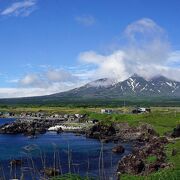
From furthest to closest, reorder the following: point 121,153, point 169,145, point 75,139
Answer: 1. point 75,139
2. point 121,153
3. point 169,145

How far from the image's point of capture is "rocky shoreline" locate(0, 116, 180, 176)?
1871 inches

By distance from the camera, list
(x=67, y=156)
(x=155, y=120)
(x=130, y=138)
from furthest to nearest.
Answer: (x=155, y=120) < (x=130, y=138) < (x=67, y=156)

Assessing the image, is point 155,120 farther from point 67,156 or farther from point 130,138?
point 67,156

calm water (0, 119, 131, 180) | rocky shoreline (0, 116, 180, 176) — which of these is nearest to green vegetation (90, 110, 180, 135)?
rocky shoreline (0, 116, 180, 176)

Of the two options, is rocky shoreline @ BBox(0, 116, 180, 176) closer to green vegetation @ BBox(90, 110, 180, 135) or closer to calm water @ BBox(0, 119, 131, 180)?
green vegetation @ BBox(90, 110, 180, 135)

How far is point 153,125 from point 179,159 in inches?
1896

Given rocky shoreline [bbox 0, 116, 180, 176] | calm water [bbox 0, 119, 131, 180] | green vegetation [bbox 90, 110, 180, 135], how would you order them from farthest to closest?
1. green vegetation [bbox 90, 110, 180, 135]
2. calm water [bbox 0, 119, 131, 180]
3. rocky shoreline [bbox 0, 116, 180, 176]

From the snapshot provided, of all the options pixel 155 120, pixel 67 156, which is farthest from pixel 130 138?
pixel 67 156

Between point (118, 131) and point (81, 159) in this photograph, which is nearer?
point (81, 159)

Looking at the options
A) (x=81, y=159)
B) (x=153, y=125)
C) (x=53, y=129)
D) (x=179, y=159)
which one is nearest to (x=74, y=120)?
(x=53, y=129)

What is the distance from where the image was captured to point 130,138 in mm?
96875

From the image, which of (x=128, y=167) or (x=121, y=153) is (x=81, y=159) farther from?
(x=128, y=167)

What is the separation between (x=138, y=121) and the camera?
4250 inches

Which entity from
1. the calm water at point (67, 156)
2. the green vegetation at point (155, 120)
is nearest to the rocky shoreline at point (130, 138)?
the green vegetation at point (155, 120)
